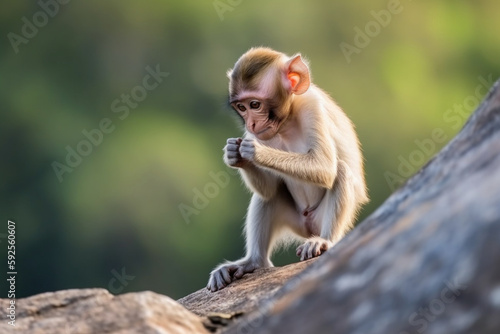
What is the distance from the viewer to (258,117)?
251 inches

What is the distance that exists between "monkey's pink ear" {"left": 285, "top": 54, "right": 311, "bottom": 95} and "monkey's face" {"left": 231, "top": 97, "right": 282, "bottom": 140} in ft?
0.87

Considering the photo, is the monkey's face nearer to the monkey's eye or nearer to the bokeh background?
the monkey's eye

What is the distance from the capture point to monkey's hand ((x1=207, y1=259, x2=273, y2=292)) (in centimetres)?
602

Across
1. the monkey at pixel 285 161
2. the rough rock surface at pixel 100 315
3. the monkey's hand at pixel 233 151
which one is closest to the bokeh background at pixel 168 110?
the monkey at pixel 285 161

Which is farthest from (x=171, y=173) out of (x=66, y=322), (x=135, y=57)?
(x=66, y=322)

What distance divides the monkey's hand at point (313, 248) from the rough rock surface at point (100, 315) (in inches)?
93.1

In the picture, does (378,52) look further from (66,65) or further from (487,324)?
(487,324)

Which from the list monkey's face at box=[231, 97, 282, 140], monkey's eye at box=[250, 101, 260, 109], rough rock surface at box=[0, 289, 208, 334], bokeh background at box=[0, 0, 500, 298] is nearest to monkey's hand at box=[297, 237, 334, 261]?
monkey's face at box=[231, 97, 282, 140]

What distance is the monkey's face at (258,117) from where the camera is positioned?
6375 mm

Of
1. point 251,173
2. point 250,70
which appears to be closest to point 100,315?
point 251,173

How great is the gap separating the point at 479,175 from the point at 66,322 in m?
1.79

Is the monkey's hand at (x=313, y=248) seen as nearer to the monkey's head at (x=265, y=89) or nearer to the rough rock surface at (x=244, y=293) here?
the rough rock surface at (x=244, y=293)

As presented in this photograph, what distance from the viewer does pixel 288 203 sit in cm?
691

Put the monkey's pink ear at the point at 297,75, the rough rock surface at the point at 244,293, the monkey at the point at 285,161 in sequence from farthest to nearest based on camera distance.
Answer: the monkey's pink ear at the point at 297,75, the monkey at the point at 285,161, the rough rock surface at the point at 244,293
